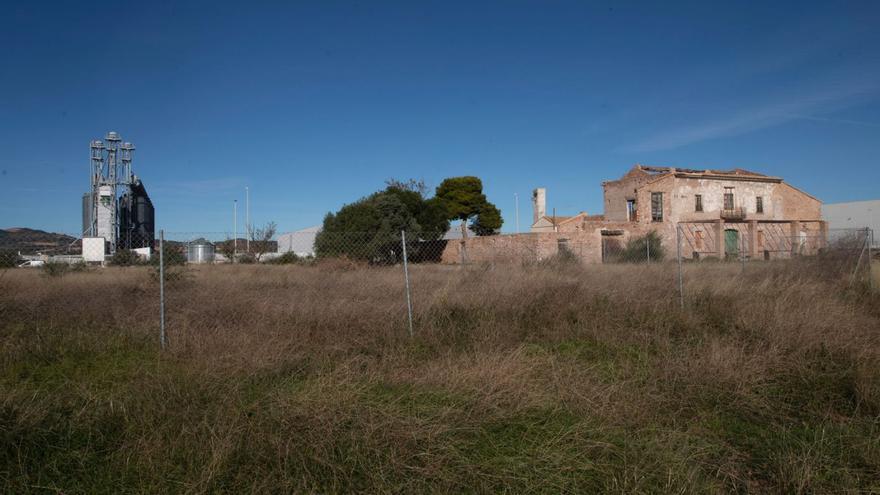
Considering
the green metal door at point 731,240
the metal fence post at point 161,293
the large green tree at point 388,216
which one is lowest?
the metal fence post at point 161,293

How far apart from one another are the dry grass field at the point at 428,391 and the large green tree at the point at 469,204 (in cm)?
4055

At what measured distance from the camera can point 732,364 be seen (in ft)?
16.2

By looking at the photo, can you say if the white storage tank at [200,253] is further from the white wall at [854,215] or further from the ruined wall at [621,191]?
the white wall at [854,215]

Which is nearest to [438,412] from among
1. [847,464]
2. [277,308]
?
[847,464]

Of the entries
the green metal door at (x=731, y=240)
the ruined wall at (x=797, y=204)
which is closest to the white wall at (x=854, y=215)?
the ruined wall at (x=797, y=204)

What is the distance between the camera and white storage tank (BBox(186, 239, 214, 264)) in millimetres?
7676

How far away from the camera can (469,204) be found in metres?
48.8

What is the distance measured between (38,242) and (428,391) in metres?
6.11

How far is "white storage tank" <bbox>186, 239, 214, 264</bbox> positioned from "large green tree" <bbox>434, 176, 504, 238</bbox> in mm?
39631

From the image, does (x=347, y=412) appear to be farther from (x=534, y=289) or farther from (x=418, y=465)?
(x=534, y=289)

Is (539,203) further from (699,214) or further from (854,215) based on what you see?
(854,215)

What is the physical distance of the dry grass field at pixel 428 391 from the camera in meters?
3.12

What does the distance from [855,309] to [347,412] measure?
8.27 m

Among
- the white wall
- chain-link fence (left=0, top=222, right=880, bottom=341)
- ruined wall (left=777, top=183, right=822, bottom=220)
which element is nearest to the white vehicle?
chain-link fence (left=0, top=222, right=880, bottom=341)
